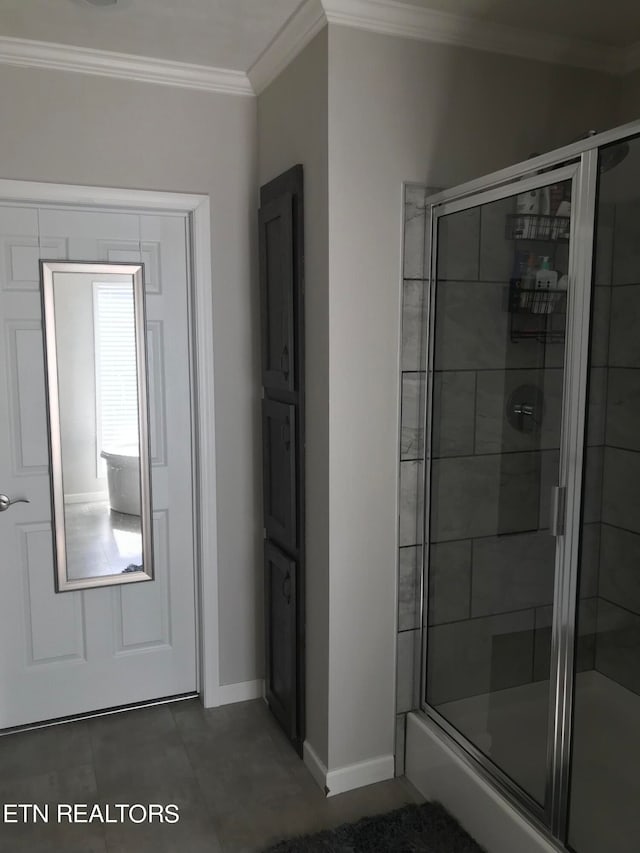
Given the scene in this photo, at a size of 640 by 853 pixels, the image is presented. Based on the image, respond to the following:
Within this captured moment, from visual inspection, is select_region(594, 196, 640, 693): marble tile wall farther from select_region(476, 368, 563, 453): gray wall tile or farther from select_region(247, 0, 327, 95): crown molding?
select_region(247, 0, 327, 95): crown molding

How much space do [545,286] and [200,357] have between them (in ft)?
4.46

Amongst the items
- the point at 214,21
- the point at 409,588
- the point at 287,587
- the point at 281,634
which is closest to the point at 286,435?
the point at 287,587

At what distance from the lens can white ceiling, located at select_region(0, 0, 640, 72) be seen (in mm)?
2117

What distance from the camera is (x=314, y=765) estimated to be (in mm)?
2459

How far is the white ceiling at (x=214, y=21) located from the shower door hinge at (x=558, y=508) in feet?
4.73

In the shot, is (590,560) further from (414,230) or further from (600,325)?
(414,230)

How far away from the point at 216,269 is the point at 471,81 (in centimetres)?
111

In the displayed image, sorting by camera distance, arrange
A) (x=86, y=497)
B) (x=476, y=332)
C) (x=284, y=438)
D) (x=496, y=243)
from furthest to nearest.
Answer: (x=86, y=497), (x=284, y=438), (x=476, y=332), (x=496, y=243)

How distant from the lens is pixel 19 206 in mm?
2533

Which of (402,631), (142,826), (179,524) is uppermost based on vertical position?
(179,524)

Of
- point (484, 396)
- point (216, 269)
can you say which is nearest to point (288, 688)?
point (484, 396)

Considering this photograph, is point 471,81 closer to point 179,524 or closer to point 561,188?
point 561,188

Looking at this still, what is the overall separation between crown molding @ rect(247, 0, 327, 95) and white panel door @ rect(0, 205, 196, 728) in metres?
0.59

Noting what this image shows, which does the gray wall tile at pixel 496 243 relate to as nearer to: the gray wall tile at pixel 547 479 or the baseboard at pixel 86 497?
the gray wall tile at pixel 547 479
